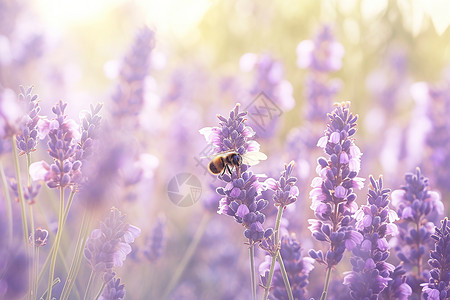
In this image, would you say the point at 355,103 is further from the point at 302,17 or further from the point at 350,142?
the point at 350,142

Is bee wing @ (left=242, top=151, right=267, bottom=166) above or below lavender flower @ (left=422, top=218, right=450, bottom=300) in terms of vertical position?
above

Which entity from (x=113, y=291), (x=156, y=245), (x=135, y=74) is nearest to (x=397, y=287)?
(x=113, y=291)

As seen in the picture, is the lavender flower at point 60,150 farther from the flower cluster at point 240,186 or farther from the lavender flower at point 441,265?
the lavender flower at point 441,265

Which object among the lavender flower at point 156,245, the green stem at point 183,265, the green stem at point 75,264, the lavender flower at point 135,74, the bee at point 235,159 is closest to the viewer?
the green stem at point 75,264

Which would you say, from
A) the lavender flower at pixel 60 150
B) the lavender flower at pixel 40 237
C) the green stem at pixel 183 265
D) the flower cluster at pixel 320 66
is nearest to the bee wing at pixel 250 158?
the lavender flower at pixel 60 150

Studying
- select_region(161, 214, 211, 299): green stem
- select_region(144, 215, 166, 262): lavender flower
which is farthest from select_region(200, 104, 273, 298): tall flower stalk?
select_region(144, 215, 166, 262): lavender flower

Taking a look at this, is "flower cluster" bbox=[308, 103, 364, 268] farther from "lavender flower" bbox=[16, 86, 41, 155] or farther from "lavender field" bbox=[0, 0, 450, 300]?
"lavender flower" bbox=[16, 86, 41, 155]

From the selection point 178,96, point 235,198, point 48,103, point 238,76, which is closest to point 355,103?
point 238,76
